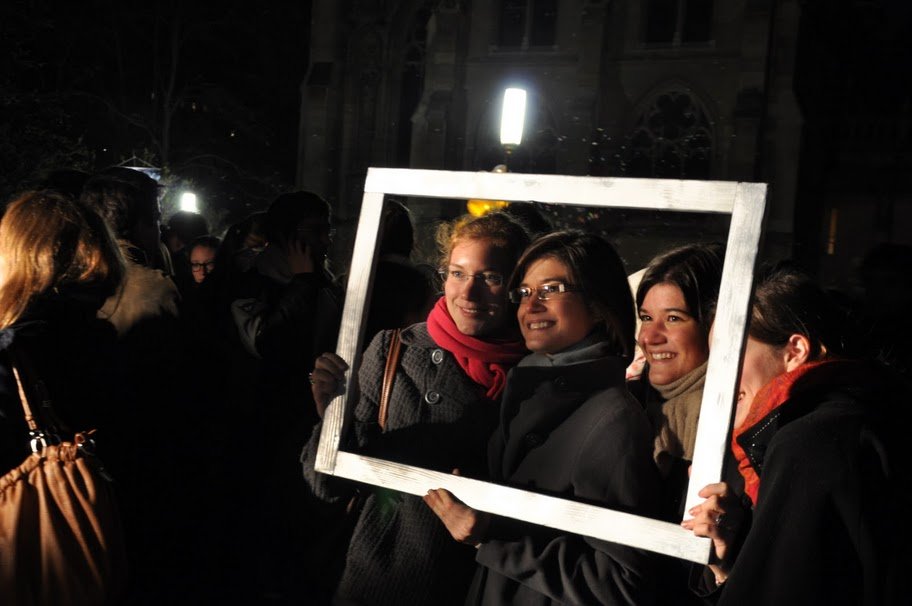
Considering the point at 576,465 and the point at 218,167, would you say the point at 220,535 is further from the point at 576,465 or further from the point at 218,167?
the point at 218,167

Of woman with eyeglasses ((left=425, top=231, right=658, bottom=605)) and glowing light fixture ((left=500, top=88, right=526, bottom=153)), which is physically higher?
glowing light fixture ((left=500, top=88, right=526, bottom=153))

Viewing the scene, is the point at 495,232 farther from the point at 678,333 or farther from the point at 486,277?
the point at 678,333

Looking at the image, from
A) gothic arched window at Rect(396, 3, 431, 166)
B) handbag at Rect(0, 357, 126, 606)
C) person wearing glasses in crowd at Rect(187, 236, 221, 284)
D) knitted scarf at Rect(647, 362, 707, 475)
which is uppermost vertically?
gothic arched window at Rect(396, 3, 431, 166)

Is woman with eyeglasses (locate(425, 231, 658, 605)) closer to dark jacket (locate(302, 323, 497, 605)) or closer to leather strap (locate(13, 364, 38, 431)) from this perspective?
dark jacket (locate(302, 323, 497, 605))

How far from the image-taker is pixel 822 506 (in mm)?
1744

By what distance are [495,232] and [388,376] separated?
50cm

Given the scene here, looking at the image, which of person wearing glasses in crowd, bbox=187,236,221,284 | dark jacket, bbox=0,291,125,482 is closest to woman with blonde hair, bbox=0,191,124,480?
dark jacket, bbox=0,291,125,482

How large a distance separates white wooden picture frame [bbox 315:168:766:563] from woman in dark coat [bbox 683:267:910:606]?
91mm

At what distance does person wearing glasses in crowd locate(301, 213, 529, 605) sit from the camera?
2.39 meters

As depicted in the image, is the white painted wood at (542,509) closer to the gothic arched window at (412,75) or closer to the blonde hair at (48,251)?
the blonde hair at (48,251)

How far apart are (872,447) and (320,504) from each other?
1.82 metres

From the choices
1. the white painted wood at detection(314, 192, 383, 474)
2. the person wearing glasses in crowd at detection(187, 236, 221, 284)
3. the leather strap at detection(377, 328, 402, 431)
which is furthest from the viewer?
the person wearing glasses in crowd at detection(187, 236, 221, 284)

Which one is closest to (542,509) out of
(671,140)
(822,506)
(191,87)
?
(822,506)

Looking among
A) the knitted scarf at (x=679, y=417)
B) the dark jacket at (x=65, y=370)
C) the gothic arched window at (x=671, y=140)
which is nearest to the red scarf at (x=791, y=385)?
the knitted scarf at (x=679, y=417)
